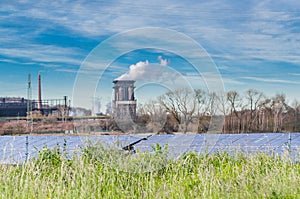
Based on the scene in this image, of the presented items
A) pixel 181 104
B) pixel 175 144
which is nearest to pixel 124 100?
pixel 181 104

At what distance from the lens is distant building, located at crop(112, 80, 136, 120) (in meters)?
7.73

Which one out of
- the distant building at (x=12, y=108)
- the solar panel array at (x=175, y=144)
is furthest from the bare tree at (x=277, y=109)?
the distant building at (x=12, y=108)

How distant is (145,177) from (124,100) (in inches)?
86.5

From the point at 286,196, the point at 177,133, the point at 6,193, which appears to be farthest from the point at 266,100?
the point at 6,193

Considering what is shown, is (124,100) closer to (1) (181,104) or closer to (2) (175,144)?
(1) (181,104)

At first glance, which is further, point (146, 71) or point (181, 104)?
→ point (181, 104)

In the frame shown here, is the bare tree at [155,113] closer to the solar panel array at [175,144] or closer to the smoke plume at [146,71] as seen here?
the solar panel array at [175,144]

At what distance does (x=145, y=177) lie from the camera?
6211 mm

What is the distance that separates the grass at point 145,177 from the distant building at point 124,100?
0.94 metres

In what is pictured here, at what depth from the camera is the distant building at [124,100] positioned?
7.73m

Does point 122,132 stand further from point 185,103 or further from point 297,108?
point 297,108

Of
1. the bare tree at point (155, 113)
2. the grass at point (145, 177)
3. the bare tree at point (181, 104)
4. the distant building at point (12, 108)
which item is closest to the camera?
the grass at point (145, 177)

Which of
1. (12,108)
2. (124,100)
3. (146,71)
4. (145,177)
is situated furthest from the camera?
(12,108)

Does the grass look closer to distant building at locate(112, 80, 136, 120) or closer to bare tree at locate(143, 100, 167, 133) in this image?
distant building at locate(112, 80, 136, 120)
